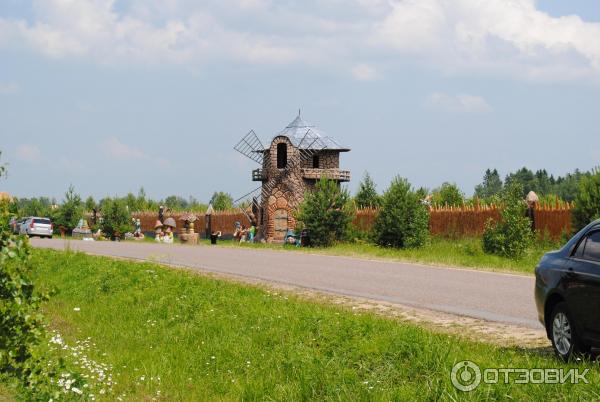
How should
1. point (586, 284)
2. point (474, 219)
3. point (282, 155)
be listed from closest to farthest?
point (586, 284), point (474, 219), point (282, 155)

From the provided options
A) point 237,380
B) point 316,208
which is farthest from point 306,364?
point 316,208

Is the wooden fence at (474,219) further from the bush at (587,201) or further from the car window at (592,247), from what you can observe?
the car window at (592,247)

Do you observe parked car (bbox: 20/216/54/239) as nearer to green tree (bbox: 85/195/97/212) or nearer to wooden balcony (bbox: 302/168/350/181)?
wooden balcony (bbox: 302/168/350/181)

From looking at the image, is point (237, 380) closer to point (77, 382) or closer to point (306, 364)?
point (306, 364)

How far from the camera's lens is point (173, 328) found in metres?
12.5

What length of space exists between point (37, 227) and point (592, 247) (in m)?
52.6

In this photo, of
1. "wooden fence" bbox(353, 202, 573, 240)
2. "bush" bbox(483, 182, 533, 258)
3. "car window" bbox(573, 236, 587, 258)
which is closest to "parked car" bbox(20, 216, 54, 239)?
"wooden fence" bbox(353, 202, 573, 240)

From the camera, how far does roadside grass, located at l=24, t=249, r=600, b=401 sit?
295 inches

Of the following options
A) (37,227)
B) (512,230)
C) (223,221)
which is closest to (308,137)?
(223,221)

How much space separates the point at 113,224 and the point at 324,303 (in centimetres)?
4895

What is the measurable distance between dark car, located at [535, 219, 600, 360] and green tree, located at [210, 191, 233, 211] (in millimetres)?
82476

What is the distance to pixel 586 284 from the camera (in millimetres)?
7848

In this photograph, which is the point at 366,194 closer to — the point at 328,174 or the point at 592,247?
the point at 328,174

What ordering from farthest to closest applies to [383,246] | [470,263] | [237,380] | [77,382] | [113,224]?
1. [113,224]
2. [383,246]
3. [470,263]
4. [237,380]
5. [77,382]
